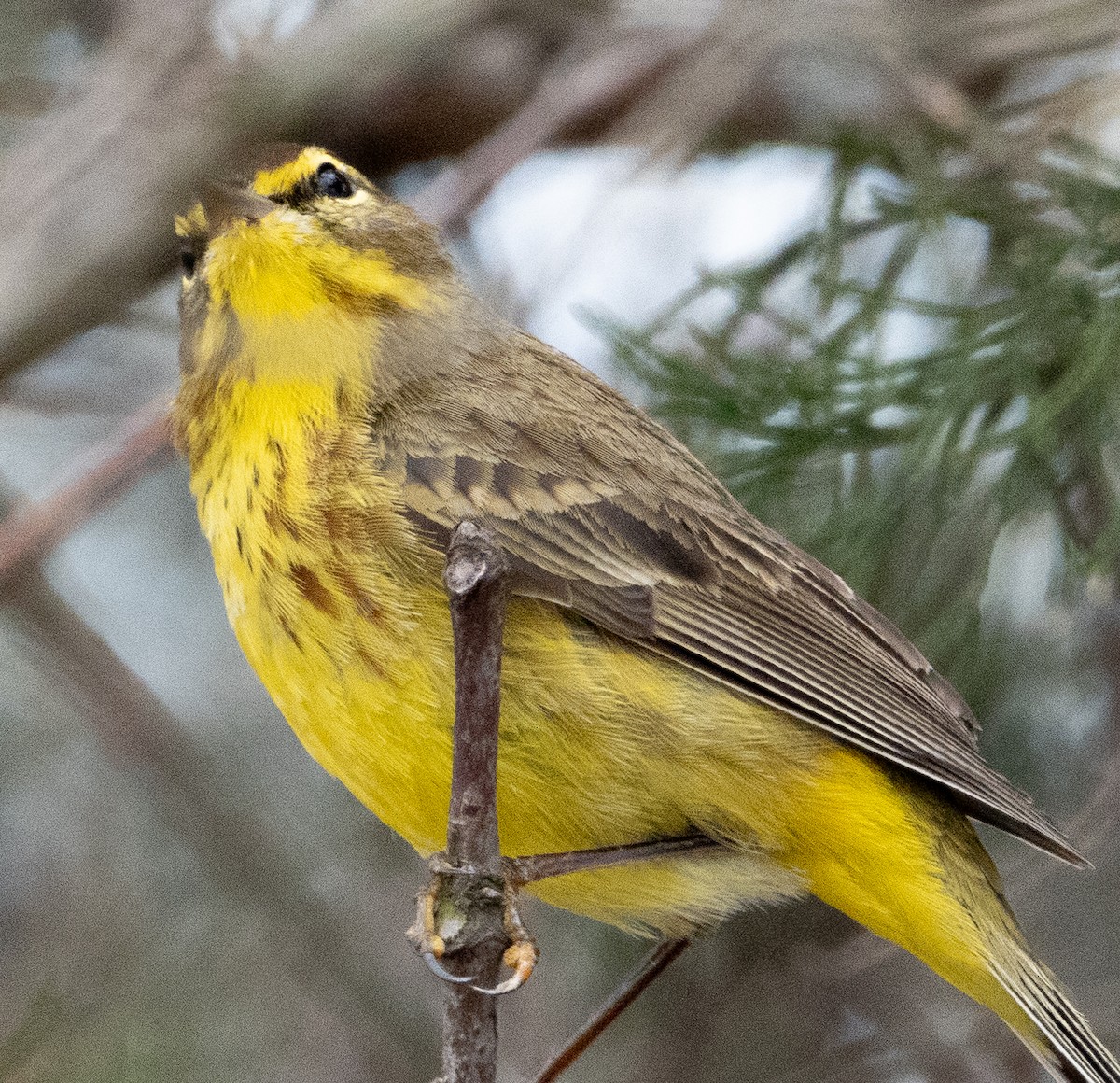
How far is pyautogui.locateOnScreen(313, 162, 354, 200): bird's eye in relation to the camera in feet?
11.3

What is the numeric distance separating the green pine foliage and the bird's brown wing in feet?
1.47

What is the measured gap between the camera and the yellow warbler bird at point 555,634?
119 inches

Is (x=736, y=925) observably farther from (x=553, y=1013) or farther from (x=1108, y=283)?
(x=1108, y=283)

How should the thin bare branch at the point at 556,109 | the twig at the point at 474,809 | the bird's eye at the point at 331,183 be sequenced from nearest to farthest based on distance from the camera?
the twig at the point at 474,809 → the bird's eye at the point at 331,183 → the thin bare branch at the point at 556,109

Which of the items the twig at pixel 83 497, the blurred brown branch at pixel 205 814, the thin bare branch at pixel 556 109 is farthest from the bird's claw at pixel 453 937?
the thin bare branch at pixel 556 109

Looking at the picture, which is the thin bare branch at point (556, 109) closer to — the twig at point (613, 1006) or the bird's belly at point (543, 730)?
the bird's belly at point (543, 730)

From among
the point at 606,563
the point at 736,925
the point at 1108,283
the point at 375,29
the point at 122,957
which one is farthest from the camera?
the point at 736,925

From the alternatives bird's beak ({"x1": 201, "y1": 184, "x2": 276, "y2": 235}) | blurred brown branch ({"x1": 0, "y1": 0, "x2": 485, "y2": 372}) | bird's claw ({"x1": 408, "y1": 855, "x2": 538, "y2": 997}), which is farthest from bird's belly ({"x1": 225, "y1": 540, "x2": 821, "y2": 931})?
blurred brown branch ({"x1": 0, "y1": 0, "x2": 485, "y2": 372})

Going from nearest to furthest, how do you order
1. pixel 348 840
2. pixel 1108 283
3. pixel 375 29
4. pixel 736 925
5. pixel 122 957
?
pixel 1108 283 < pixel 375 29 < pixel 122 957 < pixel 736 925 < pixel 348 840

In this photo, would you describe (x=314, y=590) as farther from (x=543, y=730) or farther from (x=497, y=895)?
(x=497, y=895)

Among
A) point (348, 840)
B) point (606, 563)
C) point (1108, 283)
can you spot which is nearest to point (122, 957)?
point (348, 840)

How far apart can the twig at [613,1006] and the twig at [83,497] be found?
165 cm

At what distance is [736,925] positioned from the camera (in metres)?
5.12

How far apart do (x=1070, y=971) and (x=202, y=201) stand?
11.4ft
